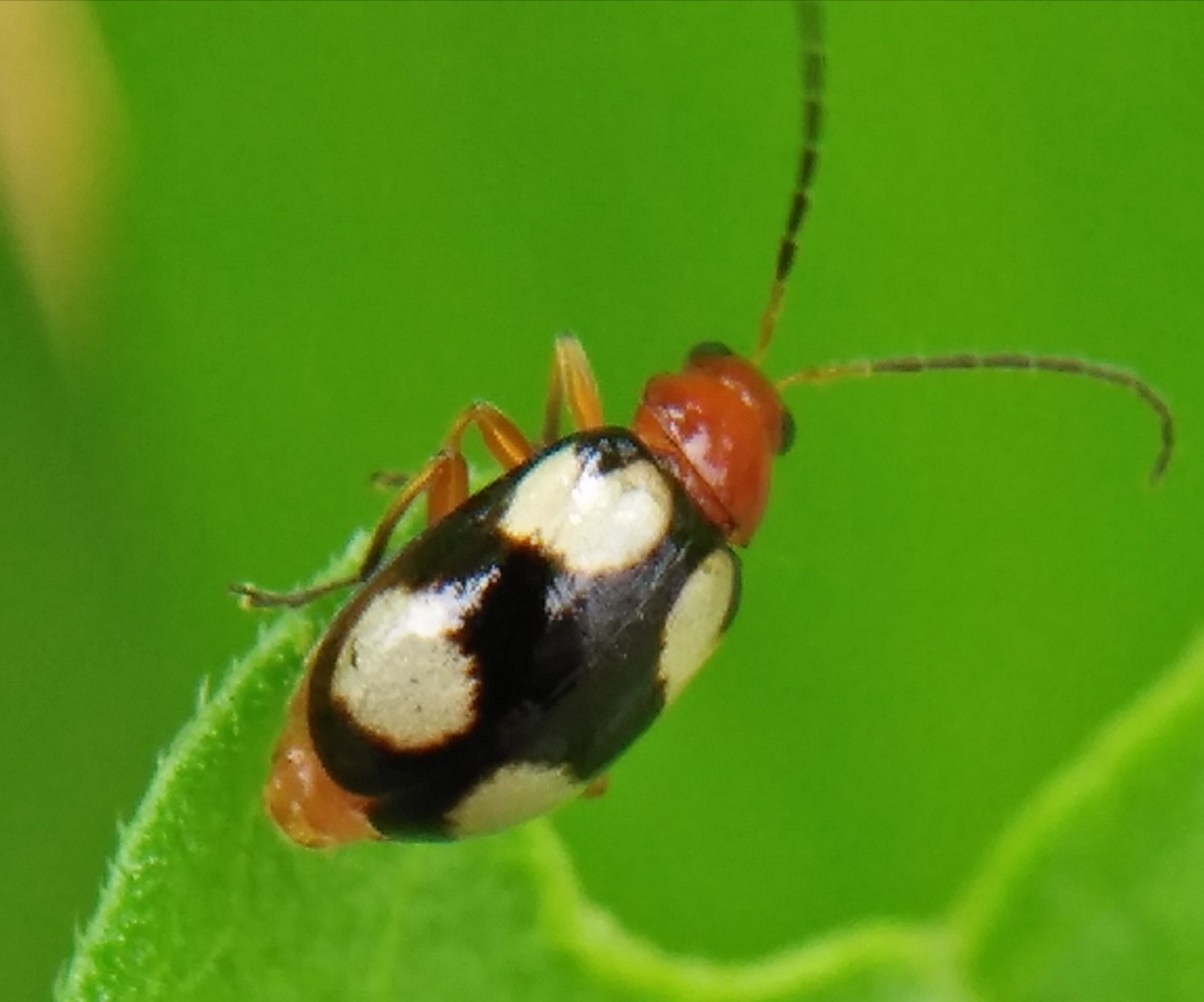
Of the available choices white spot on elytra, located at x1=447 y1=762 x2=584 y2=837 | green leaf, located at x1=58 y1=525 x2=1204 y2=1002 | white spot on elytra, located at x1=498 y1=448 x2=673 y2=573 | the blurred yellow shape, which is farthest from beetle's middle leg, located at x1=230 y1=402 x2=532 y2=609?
the blurred yellow shape

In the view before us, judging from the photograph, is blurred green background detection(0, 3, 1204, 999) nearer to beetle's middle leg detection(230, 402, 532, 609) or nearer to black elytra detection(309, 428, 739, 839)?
beetle's middle leg detection(230, 402, 532, 609)

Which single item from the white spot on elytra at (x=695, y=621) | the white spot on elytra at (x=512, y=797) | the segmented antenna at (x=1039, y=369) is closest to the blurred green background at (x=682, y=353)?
the segmented antenna at (x=1039, y=369)

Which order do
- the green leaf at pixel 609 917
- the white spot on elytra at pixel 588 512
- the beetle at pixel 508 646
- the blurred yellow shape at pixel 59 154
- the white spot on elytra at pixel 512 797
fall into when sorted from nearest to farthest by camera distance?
the green leaf at pixel 609 917
the white spot on elytra at pixel 512 797
the beetle at pixel 508 646
the white spot on elytra at pixel 588 512
the blurred yellow shape at pixel 59 154

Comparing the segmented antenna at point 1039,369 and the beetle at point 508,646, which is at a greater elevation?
the beetle at point 508,646

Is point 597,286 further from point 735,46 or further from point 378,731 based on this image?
point 378,731

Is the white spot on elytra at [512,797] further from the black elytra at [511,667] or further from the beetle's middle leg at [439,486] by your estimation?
the beetle's middle leg at [439,486]

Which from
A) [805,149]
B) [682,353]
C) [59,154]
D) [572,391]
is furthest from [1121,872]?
[59,154]

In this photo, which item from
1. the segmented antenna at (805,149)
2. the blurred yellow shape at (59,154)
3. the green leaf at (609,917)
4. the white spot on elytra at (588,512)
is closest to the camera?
the green leaf at (609,917)
